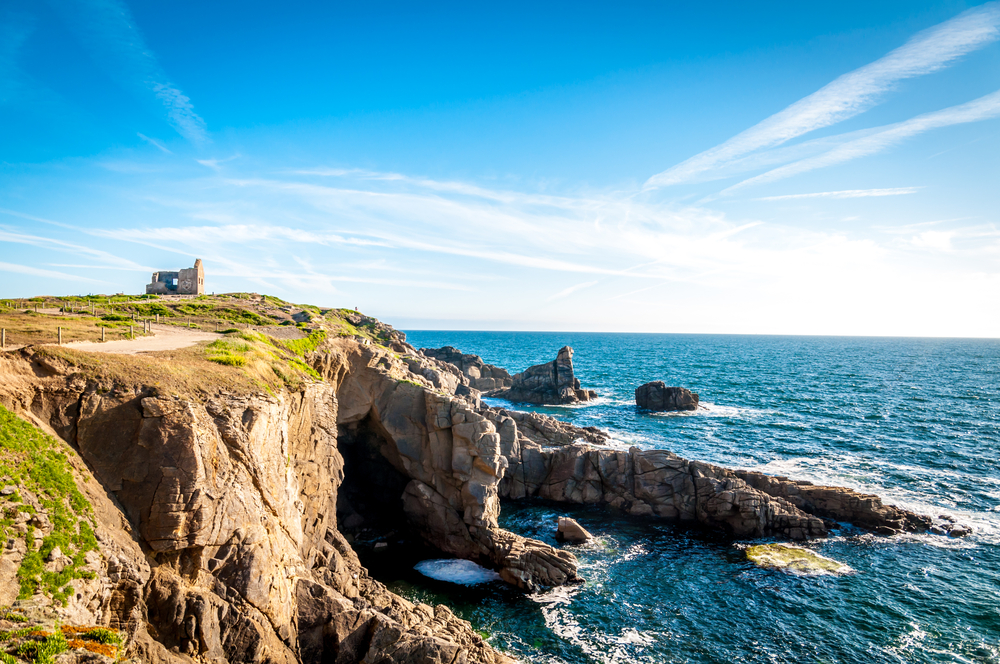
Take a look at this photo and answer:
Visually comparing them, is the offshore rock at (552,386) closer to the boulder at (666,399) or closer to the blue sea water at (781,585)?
the boulder at (666,399)

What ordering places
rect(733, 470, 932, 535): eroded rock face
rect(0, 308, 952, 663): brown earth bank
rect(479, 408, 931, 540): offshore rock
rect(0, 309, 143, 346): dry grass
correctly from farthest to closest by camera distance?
rect(733, 470, 932, 535): eroded rock face, rect(479, 408, 931, 540): offshore rock, rect(0, 309, 143, 346): dry grass, rect(0, 308, 952, 663): brown earth bank

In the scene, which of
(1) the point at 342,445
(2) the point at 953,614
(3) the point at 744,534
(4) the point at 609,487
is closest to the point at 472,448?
(1) the point at 342,445

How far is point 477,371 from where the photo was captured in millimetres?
106125

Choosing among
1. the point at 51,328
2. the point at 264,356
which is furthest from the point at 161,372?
the point at 51,328

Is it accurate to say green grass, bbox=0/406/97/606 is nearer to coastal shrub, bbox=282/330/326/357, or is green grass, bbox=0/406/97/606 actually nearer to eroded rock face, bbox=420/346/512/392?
coastal shrub, bbox=282/330/326/357

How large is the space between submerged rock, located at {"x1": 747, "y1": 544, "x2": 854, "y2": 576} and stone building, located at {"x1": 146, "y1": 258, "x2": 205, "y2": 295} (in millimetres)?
60828

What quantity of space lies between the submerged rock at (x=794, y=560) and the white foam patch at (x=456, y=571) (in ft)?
54.2

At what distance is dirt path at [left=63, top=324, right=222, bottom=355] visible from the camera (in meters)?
22.1

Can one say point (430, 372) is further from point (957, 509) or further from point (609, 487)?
point (957, 509)

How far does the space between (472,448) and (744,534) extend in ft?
64.3

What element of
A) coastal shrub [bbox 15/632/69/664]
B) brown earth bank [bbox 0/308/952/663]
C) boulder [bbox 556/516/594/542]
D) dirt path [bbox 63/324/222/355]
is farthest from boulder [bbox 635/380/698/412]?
coastal shrub [bbox 15/632/69/664]

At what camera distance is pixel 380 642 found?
1942cm

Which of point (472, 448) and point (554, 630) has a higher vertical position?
point (472, 448)

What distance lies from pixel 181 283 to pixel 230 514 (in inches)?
2107
